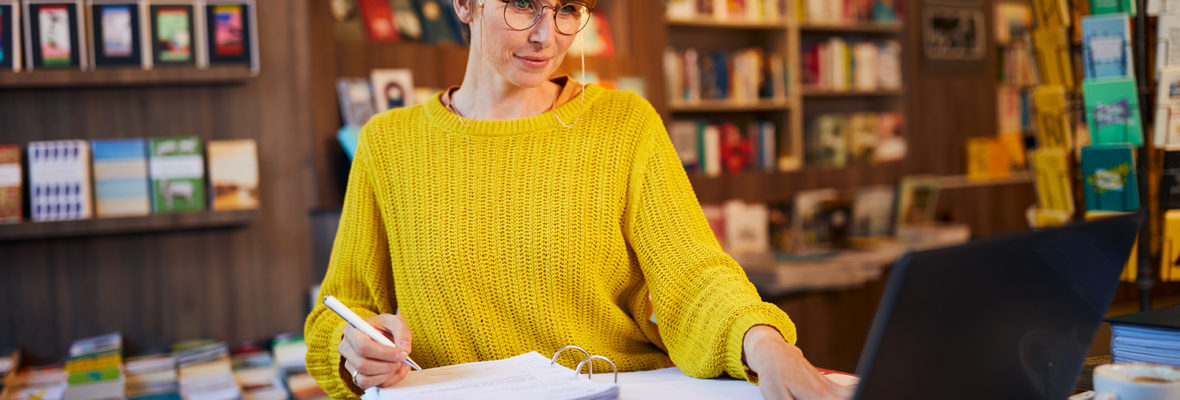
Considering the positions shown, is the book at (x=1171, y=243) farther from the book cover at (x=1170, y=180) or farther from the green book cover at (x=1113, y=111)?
the green book cover at (x=1113, y=111)

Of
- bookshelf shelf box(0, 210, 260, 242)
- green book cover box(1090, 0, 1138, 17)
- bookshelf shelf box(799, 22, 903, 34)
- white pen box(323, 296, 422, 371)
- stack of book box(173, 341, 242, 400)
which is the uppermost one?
bookshelf shelf box(799, 22, 903, 34)

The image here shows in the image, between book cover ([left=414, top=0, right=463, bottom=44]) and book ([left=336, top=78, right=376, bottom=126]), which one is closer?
book ([left=336, top=78, right=376, bottom=126])

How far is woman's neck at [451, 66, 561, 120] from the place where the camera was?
1.40 metres

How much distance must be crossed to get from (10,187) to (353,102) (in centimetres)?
100

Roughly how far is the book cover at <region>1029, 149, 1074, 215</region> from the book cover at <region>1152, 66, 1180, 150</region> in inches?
10.0

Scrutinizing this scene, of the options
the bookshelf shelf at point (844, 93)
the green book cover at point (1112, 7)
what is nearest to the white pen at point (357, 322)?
the green book cover at point (1112, 7)

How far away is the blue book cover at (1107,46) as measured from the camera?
5.91 ft

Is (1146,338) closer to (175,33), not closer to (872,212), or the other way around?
(175,33)

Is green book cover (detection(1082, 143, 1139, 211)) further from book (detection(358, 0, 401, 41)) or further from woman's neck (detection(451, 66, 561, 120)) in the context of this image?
book (detection(358, 0, 401, 41))

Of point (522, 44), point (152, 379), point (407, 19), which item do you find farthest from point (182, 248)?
point (522, 44)

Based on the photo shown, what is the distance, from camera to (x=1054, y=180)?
2053 mm

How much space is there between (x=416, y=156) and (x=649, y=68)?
291 cm

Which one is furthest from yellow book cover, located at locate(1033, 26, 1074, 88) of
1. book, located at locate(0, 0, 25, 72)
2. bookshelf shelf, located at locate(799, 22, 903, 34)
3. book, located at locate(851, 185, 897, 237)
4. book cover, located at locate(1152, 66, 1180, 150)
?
bookshelf shelf, located at locate(799, 22, 903, 34)

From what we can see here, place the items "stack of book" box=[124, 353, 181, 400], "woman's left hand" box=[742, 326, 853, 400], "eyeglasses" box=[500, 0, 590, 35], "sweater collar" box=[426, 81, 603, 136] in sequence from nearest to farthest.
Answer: "woman's left hand" box=[742, 326, 853, 400] < "eyeglasses" box=[500, 0, 590, 35] < "sweater collar" box=[426, 81, 603, 136] < "stack of book" box=[124, 353, 181, 400]
